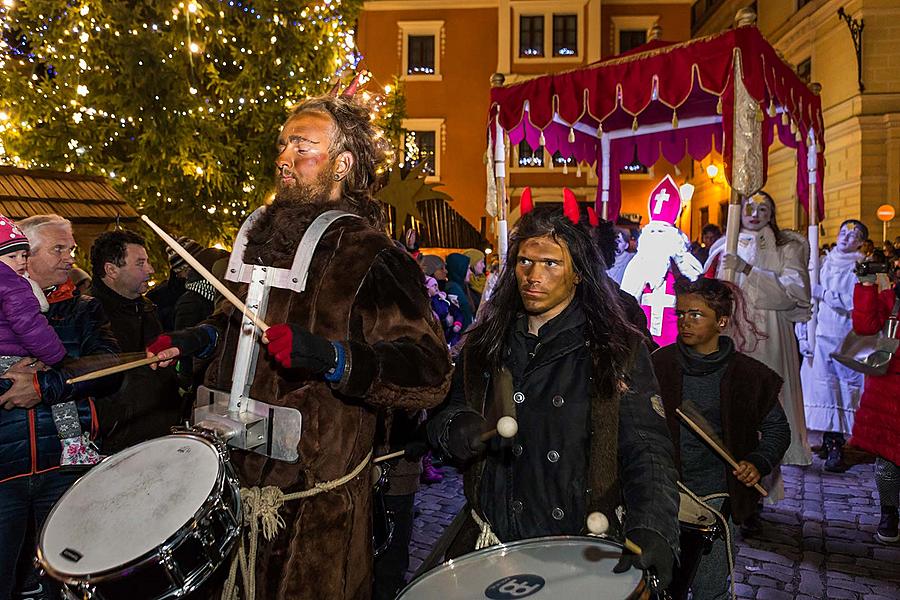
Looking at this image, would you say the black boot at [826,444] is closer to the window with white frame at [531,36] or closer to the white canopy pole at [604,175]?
the white canopy pole at [604,175]

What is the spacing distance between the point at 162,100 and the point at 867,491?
8.28 m

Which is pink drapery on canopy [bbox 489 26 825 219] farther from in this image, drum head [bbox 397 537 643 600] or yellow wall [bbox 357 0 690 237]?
yellow wall [bbox 357 0 690 237]

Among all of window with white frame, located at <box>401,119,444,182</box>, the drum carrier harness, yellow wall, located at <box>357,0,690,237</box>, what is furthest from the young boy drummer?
window with white frame, located at <box>401,119,444,182</box>

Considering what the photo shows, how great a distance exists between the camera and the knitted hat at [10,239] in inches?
122

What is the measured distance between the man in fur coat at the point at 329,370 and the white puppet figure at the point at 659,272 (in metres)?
4.72

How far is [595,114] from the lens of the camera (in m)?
7.60

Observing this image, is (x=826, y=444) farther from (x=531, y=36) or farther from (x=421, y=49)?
(x=421, y=49)

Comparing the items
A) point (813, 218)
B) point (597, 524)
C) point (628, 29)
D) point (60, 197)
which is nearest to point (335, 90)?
point (597, 524)

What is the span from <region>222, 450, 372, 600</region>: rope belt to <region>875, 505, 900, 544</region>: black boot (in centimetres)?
453

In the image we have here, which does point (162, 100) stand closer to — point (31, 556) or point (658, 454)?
point (31, 556)

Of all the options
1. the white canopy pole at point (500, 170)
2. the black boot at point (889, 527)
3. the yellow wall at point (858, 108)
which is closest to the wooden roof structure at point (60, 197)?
the white canopy pole at point (500, 170)

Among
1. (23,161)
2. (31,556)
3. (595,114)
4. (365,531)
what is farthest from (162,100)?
→ (365,531)

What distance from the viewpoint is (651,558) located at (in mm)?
1782

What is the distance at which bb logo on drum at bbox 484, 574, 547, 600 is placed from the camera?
177 cm
